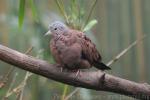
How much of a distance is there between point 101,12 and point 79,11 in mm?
1867

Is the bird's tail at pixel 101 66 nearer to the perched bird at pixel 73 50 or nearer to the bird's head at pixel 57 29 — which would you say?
the perched bird at pixel 73 50

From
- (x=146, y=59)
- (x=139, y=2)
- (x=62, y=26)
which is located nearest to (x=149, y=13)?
(x=139, y=2)

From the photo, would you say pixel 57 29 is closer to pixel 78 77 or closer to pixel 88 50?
pixel 88 50

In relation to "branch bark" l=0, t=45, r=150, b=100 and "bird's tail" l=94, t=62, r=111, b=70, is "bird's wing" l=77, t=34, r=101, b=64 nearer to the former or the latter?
"bird's tail" l=94, t=62, r=111, b=70

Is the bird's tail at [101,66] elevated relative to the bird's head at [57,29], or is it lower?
lower

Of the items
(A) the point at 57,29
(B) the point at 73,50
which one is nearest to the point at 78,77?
(B) the point at 73,50

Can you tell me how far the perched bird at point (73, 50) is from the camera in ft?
6.25

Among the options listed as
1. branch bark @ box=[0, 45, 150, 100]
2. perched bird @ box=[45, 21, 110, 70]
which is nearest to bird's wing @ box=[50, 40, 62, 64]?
perched bird @ box=[45, 21, 110, 70]

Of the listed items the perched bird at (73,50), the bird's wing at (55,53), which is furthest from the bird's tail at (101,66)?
the bird's wing at (55,53)

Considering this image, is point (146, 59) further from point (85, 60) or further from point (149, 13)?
point (85, 60)

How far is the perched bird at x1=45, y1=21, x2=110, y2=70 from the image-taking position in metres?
1.91

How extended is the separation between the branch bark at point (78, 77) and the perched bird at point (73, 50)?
0.10m

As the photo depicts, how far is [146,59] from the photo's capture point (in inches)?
150

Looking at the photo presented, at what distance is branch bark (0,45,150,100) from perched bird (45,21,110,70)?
0.10 metres
